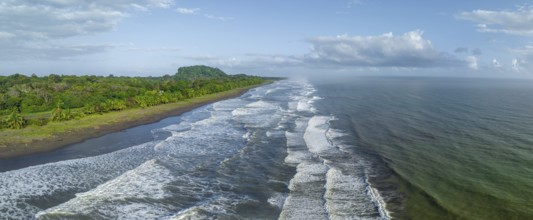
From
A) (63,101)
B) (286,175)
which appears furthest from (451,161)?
(63,101)

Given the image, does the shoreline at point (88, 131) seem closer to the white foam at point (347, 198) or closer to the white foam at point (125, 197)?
the white foam at point (125, 197)

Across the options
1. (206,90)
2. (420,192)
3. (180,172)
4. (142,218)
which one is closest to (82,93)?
(206,90)

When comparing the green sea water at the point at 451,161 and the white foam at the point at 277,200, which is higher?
the green sea water at the point at 451,161

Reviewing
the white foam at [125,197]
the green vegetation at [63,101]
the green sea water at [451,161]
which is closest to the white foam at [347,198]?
the green sea water at [451,161]

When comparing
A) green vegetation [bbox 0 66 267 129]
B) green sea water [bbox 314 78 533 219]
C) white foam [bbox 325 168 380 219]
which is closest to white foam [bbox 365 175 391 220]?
white foam [bbox 325 168 380 219]

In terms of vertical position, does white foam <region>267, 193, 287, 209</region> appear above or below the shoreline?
below

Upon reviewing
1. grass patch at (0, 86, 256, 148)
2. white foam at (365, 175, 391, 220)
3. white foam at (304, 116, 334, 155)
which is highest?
grass patch at (0, 86, 256, 148)

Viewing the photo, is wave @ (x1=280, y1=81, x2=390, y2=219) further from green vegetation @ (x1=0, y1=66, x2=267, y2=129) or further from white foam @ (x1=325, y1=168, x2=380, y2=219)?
green vegetation @ (x1=0, y1=66, x2=267, y2=129)

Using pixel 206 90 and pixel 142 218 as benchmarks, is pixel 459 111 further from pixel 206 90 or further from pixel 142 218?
pixel 206 90
